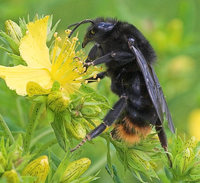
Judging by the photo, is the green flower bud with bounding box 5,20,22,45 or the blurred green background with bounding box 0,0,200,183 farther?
the blurred green background with bounding box 0,0,200,183

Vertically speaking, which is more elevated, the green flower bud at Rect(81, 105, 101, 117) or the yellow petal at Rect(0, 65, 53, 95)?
the yellow petal at Rect(0, 65, 53, 95)

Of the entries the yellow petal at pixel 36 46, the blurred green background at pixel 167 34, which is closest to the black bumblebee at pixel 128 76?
the yellow petal at pixel 36 46

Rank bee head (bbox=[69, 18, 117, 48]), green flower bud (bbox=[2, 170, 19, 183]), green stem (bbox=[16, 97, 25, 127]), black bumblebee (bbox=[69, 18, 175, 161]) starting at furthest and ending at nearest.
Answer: green stem (bbox=[16, 97, 25, 127]) < bee head (bbox=[69, 18, 117, 48]) < black bumblebee (bbox=[69, 18, 175, 161]) < green flower bud (bbox=[2, 170, 19, 183])

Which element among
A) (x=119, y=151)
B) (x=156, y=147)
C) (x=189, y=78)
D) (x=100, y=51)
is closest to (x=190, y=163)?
(x=156, y=147)

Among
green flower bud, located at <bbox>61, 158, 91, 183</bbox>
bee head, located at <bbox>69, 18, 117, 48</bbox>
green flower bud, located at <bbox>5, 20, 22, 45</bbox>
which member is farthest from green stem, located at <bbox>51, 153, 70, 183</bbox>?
bee head, located at <bbox>69, 18, 117, 48</bbox>

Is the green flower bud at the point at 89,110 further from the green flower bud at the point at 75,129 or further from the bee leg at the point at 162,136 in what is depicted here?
the bee leg at the point at 162,136

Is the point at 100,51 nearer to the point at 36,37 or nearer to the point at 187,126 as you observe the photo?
the point at 36,37

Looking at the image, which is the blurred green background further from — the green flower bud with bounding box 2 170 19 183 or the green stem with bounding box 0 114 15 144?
the green flower bud with bounding box 2 170 19 183
